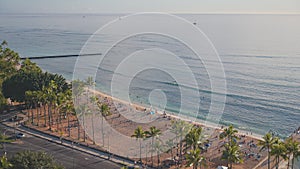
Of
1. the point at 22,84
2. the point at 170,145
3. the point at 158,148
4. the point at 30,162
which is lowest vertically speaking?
the point at 170,145

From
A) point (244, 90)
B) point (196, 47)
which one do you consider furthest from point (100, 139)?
point (196, 47)

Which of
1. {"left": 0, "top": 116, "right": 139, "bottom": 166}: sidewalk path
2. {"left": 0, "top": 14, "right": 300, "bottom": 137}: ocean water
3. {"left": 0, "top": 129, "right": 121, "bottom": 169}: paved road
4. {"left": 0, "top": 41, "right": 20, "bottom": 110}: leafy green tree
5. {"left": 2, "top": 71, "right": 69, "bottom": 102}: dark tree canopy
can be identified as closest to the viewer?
{"left": 0, "top": 129, "right": 121, "bottom": 169}: paved road

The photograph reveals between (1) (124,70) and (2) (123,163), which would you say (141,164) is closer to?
(2) (123,163)

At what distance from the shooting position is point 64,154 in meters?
47.3

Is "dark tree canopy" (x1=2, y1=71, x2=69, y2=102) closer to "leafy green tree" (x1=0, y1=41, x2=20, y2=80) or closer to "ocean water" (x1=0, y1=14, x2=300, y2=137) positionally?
"leafy green tree" (x1=0, y1=41, x2=20, y2=80)

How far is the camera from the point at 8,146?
48.7m

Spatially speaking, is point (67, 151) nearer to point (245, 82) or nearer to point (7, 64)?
point (7, 64)

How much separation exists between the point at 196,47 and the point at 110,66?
200 feet

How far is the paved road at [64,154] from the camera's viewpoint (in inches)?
1736

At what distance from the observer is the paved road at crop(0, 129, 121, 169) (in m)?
44.1

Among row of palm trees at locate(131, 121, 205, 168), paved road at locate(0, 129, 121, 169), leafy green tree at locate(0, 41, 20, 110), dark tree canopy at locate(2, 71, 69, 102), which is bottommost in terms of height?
paved road at locate(0, 129, 121, 169)

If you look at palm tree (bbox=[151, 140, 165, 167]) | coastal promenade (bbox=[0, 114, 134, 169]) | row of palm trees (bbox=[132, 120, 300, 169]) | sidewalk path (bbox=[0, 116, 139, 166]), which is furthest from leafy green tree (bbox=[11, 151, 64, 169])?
palm tree (bbox=[151, 140, 165, 167])

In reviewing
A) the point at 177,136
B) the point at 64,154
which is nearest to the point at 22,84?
the point at 64,154

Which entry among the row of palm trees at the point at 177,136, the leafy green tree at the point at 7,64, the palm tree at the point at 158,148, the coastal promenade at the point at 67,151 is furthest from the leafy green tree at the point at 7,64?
the palm tree at the point at 158,148
